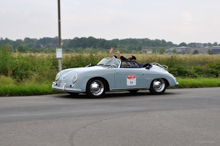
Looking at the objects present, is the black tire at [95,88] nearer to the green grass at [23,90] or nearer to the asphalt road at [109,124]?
the asphalt road at [109,124]

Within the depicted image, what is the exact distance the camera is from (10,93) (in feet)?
41.1

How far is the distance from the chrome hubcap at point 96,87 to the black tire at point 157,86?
2161mm

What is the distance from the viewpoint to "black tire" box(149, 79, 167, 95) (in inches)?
489

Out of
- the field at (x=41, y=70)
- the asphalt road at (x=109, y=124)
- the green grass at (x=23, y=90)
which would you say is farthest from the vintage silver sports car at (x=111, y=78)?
the field at (x=41, y=70)

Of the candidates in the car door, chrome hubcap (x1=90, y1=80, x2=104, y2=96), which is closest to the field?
chrome hubcap (x1=90, y1=80, x2=104, y2=96)

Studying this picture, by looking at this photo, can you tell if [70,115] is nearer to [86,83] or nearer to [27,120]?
[27,120]

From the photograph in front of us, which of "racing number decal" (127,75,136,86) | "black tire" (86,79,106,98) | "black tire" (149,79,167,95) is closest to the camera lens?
"black tire" (86,79,106,98)

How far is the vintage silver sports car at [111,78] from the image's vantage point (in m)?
10.9

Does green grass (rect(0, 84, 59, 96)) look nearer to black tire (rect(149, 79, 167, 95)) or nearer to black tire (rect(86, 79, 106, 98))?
black tire (rect(86, 79, 106, 98))

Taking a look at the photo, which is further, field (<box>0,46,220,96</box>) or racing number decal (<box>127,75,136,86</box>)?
field (<box>0,46,220,96</box>)

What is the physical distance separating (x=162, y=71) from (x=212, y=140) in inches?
292

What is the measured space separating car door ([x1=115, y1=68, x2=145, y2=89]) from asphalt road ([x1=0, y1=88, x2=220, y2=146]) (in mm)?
1793

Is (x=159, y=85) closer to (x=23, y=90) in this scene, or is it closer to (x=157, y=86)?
(x=157, y=86)

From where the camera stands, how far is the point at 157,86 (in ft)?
41.2
